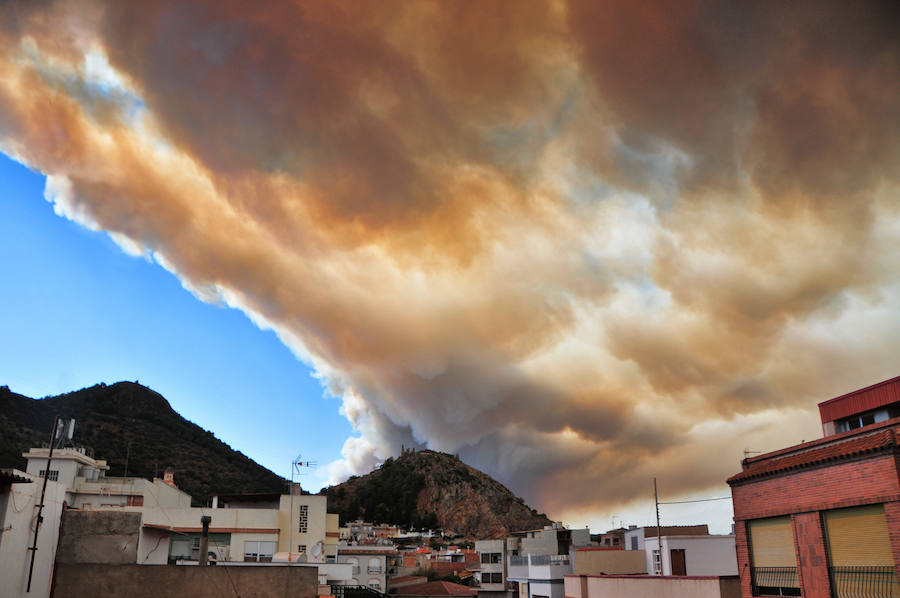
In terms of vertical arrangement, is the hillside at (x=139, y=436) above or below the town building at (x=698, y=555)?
above

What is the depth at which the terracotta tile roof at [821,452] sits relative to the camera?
2166 centimetres

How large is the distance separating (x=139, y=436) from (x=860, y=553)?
133796mm

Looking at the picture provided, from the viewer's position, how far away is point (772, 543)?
2655 centimetres

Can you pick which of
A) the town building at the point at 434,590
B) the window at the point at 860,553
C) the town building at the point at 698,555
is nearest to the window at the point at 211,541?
the town building at the point at 434,590

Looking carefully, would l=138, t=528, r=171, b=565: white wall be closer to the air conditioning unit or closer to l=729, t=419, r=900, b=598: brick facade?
the air conditioning unit

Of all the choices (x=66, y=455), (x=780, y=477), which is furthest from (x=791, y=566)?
(x=66, y=455)

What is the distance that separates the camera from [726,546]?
55625 mm

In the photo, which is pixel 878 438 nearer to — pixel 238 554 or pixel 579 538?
pixel 238 554

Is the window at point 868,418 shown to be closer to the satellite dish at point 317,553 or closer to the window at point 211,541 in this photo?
the satellite dish at point 317,553

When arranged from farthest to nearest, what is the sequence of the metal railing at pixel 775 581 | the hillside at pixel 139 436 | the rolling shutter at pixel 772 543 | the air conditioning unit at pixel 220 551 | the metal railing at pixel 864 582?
the hillside at pixel 139 436 < the air conditioning unit at pixel 220 551 < the rolling shutter at pixel 772 543 < the metal railing at pixel 775 581 < the metal railing at pixel 864 582

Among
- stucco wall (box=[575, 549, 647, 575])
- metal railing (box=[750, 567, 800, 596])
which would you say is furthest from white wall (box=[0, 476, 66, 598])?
stucco wall (box=[575, 549, 647, 575])

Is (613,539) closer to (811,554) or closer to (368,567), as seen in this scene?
(368,567)

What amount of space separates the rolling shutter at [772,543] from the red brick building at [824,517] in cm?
4

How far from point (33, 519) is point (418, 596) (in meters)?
52.1
